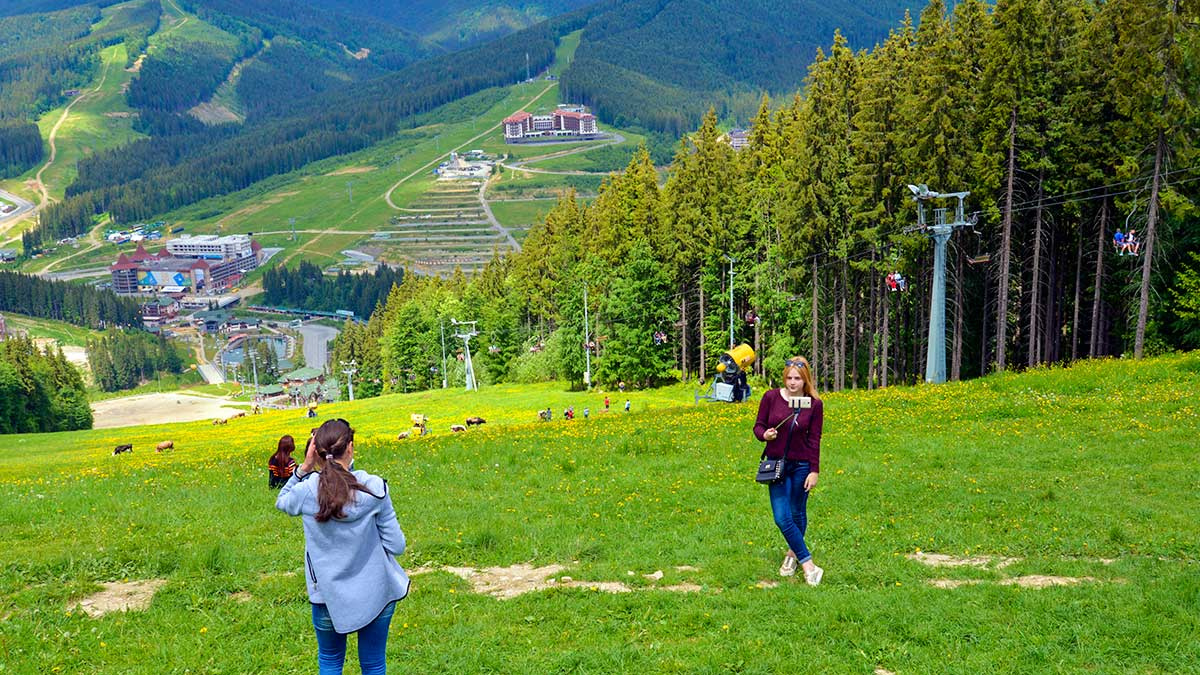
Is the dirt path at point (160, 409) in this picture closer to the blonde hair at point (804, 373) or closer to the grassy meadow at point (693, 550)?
the grassy meadow at point (693, 550)

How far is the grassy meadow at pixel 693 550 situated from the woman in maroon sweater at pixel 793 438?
100cm

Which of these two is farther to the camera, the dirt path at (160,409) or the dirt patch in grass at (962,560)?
the dirt path at (160,409)

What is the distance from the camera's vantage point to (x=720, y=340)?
206 ft

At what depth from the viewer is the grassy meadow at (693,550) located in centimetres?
1000

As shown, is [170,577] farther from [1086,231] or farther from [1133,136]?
[1086,231]

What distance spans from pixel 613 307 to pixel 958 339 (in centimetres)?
2684

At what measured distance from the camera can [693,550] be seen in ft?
45.9

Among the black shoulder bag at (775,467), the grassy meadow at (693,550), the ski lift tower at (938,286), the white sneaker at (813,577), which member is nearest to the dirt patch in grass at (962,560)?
the grassy meadow at (693,550)

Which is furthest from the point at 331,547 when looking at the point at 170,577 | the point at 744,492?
the point at 744,492

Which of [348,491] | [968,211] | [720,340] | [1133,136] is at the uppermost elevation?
[1133,136]

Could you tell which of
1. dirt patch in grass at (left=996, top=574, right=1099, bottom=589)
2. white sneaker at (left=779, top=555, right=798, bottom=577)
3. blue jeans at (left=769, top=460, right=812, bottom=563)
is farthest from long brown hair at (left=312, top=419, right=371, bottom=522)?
dirt patch in grass at (left=996, top=574, right=1099, bottom=589)

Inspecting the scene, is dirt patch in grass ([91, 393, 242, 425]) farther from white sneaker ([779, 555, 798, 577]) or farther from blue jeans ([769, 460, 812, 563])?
blue jeans ([769, 460, 812, 563])

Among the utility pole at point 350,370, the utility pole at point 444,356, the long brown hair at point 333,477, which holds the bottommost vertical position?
the utility pole at point 350,370

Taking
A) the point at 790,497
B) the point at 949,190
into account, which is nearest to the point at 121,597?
the point at 790,497
